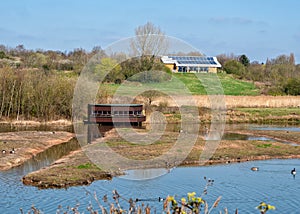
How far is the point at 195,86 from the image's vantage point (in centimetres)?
7944

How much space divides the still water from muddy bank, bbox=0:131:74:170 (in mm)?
1766

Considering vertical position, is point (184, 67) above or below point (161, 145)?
above

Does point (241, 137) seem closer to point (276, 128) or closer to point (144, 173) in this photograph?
point (276, 128)

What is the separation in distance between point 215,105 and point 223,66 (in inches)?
1518

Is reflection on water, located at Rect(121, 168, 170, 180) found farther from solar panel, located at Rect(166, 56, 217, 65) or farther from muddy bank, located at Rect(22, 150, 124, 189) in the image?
solar panel, located at Rect(166, 56, 217, 65)

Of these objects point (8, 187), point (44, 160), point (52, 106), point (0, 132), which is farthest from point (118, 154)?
point (52, 106)

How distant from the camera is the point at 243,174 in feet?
88.5

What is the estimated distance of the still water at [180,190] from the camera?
20.4 m

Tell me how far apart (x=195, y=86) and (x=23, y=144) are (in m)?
46.9

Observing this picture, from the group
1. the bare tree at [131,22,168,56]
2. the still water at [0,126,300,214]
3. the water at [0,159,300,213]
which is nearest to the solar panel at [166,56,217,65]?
the bare tree at [131,22,168,56]

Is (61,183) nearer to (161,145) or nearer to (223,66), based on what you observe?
(161,145)

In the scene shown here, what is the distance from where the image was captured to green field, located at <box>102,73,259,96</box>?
61.5 meters

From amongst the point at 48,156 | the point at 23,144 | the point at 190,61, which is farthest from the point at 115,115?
the point at 190,61

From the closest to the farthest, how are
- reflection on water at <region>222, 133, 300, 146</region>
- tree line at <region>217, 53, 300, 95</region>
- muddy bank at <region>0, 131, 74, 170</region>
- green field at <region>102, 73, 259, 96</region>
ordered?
1. muddy bank at <region>0, 131, 74, 170</region>
2. reflection on water at <region>222, 133, 300, 146</region>
3. green field at <region>102, 73, 259, 96</region>
4. tree line at <region>217, 53, 300, 95</region>
